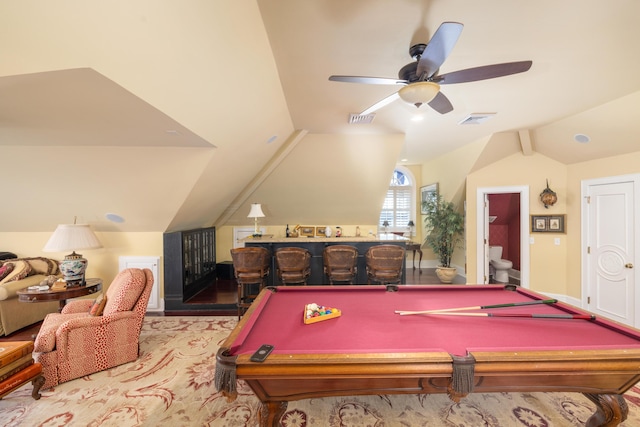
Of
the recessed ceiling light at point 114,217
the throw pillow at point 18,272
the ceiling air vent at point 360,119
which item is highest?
the ceiling air vent at point 360,119

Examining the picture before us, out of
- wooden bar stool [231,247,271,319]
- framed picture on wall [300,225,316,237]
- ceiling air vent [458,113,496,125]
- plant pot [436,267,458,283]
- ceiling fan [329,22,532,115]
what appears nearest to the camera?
ceiling fan [329,22,532,115]

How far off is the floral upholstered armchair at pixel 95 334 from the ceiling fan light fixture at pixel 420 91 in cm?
337

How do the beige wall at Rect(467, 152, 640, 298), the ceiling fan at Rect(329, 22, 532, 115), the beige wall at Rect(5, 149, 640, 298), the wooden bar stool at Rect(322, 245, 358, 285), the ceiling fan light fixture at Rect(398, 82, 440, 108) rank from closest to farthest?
the ceiling fan at Rect(329, 22, 532, 115), the ceiling fan light fixture at Rect(398, 82, 440, 108), the wooden bar stool at Rect(322, 245, 358, 285), the beige wall at Rect(5, 149, 640, 298), the beige wall at Rect(467, 152, 640, 298)

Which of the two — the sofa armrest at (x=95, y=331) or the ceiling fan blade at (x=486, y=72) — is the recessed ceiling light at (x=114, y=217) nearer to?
the sofa armrest at (x=95, y=331)

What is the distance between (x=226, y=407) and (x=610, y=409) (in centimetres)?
262

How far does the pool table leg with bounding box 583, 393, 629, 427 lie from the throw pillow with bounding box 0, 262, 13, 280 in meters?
6.40

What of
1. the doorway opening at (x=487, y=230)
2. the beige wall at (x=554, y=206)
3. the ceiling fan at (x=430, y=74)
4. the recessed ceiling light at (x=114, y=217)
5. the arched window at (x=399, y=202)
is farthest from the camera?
the arched window at (x=399, y=202)

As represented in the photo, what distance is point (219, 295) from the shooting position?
500 centimetres

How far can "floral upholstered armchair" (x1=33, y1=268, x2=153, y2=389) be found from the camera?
2.46 meters

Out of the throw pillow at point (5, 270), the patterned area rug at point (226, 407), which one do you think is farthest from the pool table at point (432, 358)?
the throw pillow at point (5, 270)

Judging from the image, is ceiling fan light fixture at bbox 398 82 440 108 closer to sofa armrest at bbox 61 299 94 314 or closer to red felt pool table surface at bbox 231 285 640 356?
red felt pool table surface at bbox 231 285 640 356

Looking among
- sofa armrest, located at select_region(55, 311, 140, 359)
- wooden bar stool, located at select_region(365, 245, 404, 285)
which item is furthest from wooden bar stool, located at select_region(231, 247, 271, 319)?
wooden bar stool, located at select_region(365, 245, 404, 285)

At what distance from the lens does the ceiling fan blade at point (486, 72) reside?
1.82 metres

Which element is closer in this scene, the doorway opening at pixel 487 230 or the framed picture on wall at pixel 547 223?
the framed picture on wall at pixel 547 223
